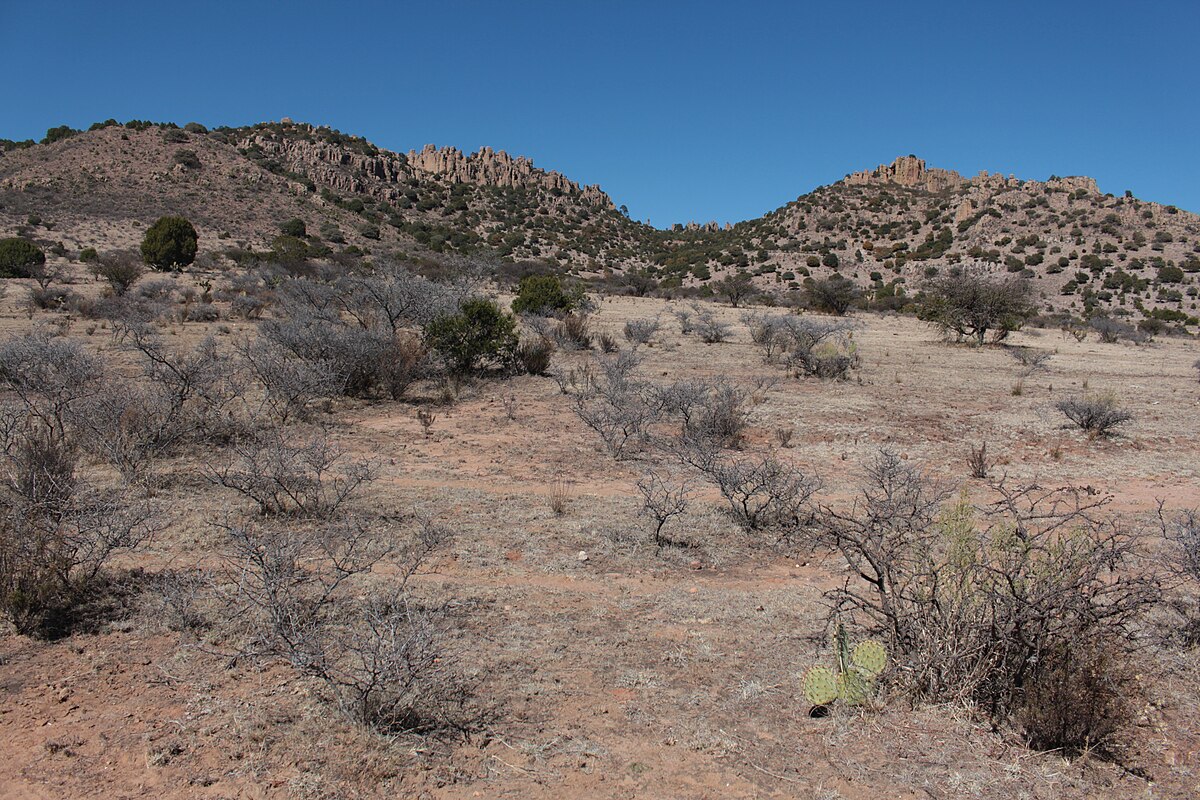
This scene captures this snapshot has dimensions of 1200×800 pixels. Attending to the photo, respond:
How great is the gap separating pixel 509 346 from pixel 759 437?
6643 millimetres

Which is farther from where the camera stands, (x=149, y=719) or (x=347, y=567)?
(x=347, y=567)

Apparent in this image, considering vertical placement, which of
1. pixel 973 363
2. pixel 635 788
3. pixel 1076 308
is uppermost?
pixel 1076 308

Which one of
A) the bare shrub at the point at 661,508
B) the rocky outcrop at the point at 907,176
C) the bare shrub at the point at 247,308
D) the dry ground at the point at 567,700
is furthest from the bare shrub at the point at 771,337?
the rocky outcrop at the point at 907,176

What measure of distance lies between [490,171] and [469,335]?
78535 mm

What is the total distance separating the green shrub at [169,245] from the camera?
109 ft

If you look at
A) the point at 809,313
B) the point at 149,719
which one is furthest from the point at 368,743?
the point at 809,313

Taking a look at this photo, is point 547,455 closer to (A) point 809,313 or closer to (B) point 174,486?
(B) point 174,486

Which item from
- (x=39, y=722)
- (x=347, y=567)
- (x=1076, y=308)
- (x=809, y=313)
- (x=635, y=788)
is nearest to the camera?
(x=635, y=788)

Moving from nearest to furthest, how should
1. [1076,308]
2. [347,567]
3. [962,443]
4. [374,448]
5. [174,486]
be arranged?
[347,567] → [174,486] → [374,448] → [962,443] → [1076,308]

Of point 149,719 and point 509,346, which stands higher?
point 509,346

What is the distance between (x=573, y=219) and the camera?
79.5 m

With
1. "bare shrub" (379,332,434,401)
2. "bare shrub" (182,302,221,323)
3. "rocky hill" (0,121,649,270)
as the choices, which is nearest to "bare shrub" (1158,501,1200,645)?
"bare shrub" (379,332,434,401)

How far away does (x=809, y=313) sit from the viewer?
36.1 m

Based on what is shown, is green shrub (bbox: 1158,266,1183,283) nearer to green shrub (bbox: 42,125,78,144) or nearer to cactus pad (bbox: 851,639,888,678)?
cactus pad (bbox: 851,639,888,678)
